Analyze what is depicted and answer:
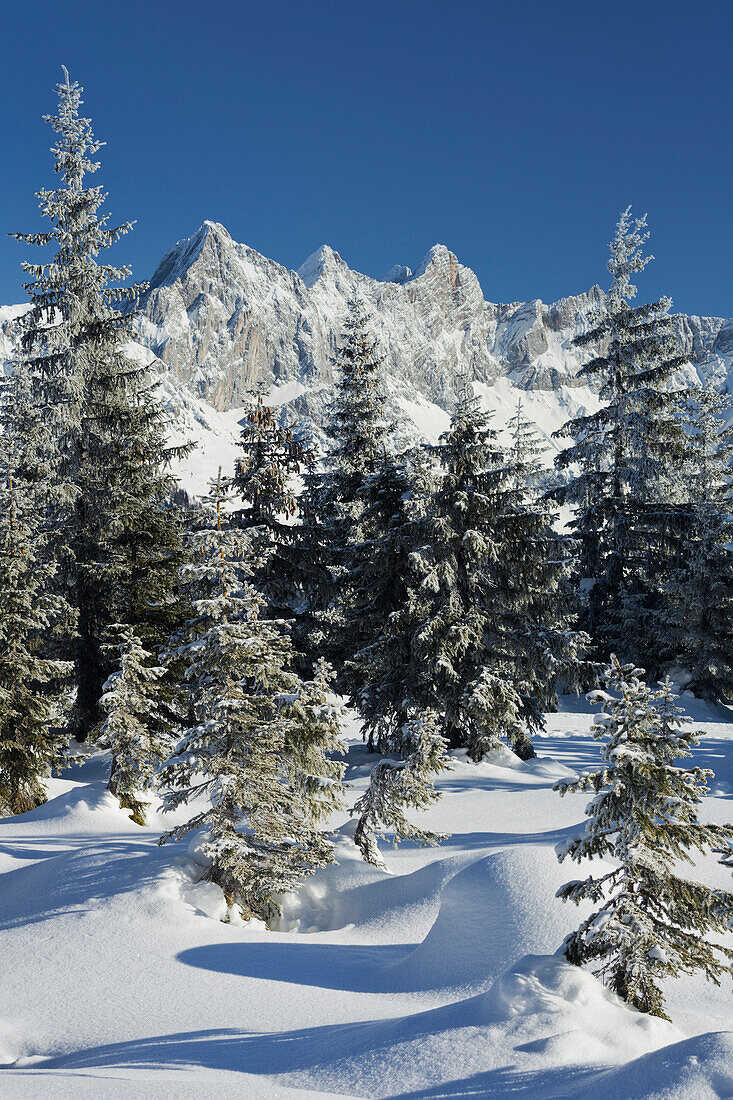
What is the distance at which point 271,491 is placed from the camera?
17.9 m

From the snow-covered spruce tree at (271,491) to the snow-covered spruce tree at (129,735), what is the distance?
6.63 m

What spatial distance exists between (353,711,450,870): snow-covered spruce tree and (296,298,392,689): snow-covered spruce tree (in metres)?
8.83

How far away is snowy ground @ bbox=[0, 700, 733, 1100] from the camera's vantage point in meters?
3.79

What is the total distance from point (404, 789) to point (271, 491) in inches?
440

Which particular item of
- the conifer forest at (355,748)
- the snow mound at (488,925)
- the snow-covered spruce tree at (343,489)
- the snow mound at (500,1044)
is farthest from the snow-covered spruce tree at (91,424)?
the snow mound at (500,1044)

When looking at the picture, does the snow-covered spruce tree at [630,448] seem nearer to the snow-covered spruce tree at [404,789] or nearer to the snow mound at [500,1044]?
the snow-covered spruce tree at [404,789]

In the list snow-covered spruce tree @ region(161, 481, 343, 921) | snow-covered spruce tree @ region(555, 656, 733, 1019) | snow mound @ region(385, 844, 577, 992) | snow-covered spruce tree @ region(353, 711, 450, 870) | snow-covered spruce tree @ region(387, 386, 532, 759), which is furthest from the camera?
snow-covered spruce tree @ region(387, 386, 532, 759)

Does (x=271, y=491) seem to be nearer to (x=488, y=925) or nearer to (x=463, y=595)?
(x=463, y=595)

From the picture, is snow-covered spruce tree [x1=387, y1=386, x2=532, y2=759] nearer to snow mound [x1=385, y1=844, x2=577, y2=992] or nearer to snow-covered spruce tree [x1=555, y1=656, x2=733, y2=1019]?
snow mound [x1=385, y1=844, x2=577, y2=992]

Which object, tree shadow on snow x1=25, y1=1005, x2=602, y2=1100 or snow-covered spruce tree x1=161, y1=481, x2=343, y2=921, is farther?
snow-covered spruce tree x1=161, y1=481, x2=343, y2=921

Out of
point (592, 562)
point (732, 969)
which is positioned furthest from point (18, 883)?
point (592, 562)

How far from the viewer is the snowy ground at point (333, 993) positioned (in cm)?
379

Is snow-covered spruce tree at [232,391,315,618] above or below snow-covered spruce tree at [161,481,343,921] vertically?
above

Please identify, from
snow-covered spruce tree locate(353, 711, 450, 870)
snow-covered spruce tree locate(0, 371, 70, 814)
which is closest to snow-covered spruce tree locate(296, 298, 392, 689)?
snow-covered spruce tree locate(0, 371, 70, 814)
